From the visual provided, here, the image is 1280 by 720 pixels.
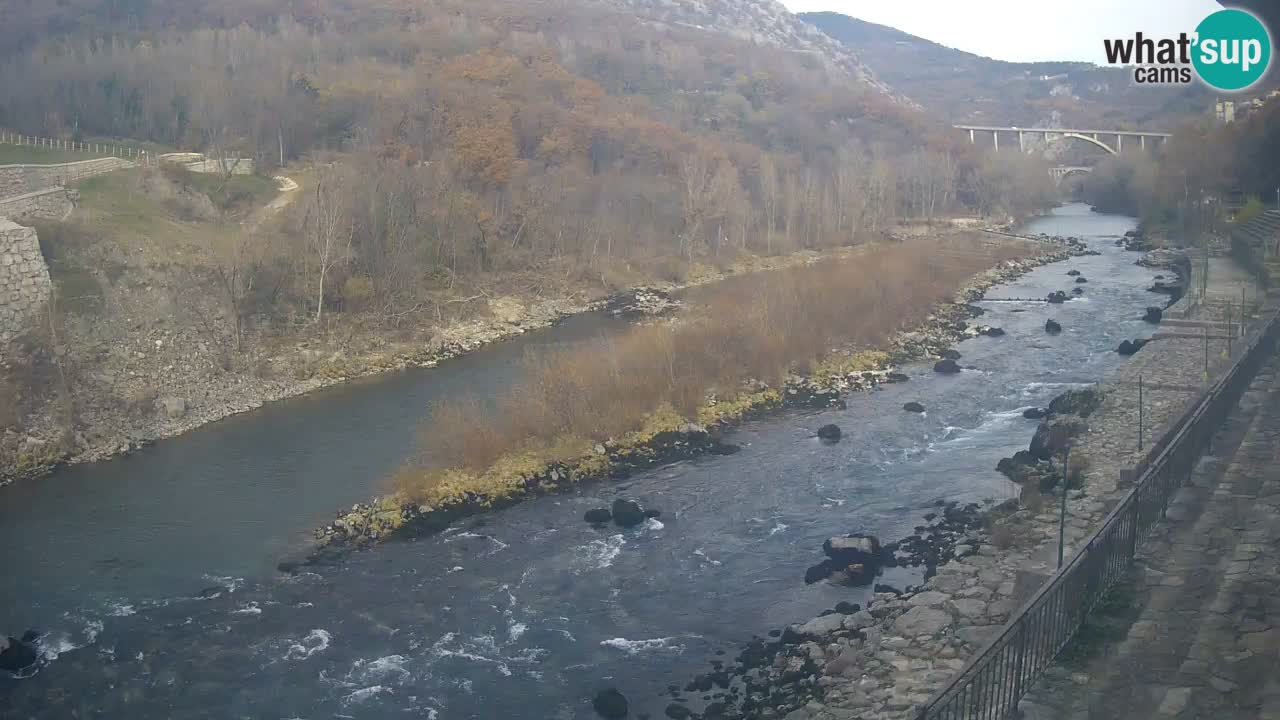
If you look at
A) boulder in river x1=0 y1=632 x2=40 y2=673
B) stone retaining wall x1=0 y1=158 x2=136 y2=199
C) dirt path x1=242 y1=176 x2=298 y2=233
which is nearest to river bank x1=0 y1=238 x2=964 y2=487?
dirt path x1=242 y1=176 x2=298 y2=233

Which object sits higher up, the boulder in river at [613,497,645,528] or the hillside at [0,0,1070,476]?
the hillside at [0,0,1070,476]

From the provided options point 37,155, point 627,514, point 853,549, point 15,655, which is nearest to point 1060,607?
point 853,549

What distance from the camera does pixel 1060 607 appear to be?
6.75m

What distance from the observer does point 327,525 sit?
1365 centimetres

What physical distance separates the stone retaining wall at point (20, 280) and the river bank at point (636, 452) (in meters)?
9.99

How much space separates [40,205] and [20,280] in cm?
452

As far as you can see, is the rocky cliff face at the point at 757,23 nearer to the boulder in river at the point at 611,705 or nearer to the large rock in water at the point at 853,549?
the large rock in water at the point at 853,549

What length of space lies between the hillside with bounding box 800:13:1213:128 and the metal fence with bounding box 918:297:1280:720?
72307mm

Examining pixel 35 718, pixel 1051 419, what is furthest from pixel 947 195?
pixel 35 718

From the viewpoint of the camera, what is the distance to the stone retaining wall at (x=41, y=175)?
80.0 feet

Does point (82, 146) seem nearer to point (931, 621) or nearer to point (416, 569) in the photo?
point (416, 569)

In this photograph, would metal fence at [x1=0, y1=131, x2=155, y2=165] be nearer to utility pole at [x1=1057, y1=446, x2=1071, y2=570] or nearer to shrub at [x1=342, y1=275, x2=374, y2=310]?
shrub at [x1=342, y1=275, x2=374, y2=310]

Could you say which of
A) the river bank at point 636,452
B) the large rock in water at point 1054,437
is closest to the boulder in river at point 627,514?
the river bank at point 636,452

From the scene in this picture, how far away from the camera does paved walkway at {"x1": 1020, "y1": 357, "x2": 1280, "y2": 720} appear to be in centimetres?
595
